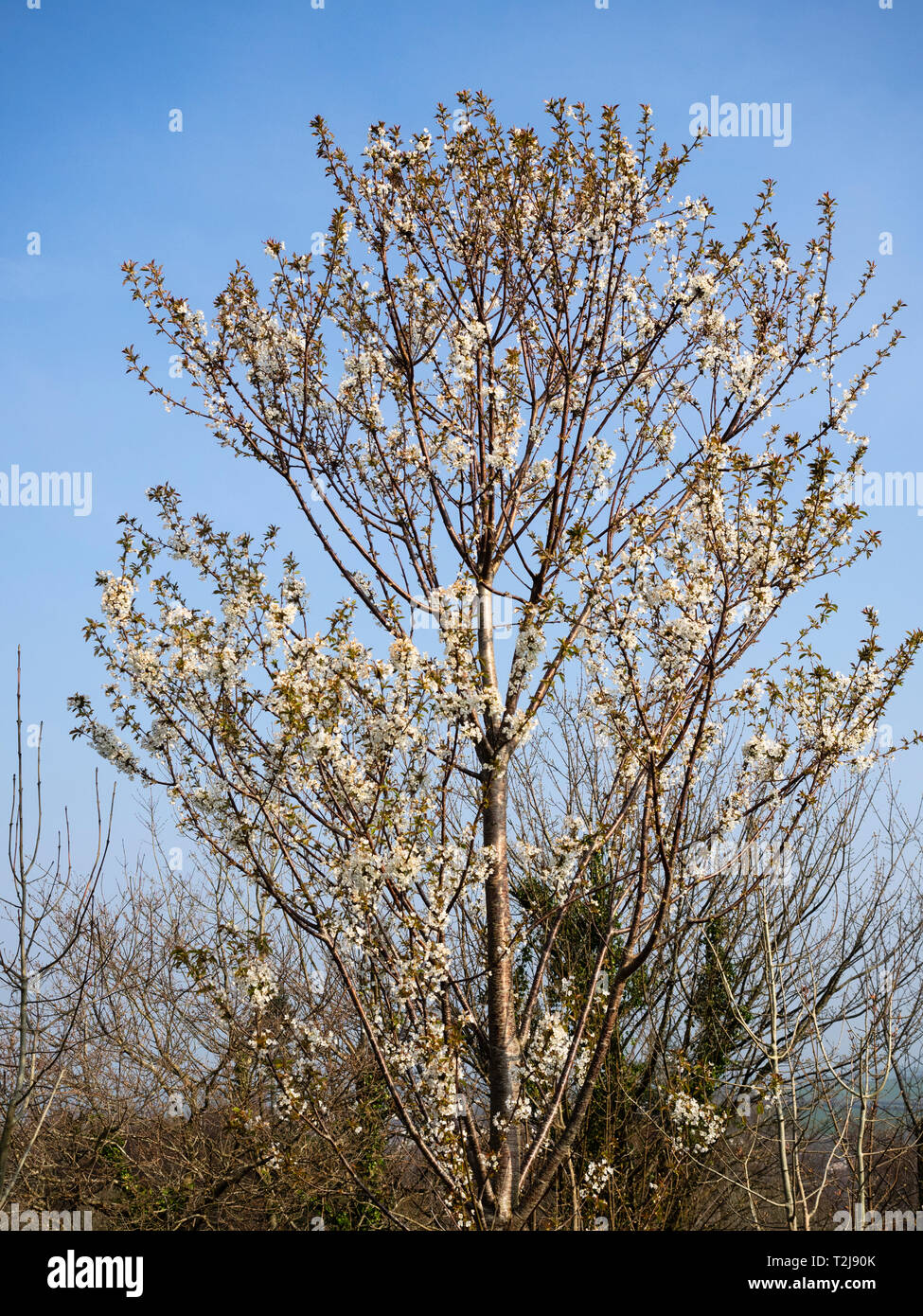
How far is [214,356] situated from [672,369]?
225 cm

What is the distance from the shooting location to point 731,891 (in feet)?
32.4

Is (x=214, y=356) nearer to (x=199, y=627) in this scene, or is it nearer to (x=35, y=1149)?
(x=199, y=627)

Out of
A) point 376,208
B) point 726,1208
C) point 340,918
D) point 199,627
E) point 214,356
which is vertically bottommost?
point 726,1208

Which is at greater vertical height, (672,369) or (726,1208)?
(672,369)

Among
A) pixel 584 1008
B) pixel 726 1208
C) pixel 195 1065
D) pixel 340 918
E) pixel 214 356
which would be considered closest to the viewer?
pixel 340 918

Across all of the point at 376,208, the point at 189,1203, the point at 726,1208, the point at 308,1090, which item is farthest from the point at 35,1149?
the point at 376,208

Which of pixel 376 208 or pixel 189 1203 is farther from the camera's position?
pixel 189 1203

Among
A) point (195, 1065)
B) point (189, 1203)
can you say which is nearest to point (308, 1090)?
point (189, 1203)

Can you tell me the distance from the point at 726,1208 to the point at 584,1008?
6.25 m

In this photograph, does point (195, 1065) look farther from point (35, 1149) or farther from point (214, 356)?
point (214, 356)

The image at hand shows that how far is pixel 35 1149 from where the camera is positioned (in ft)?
30.7
